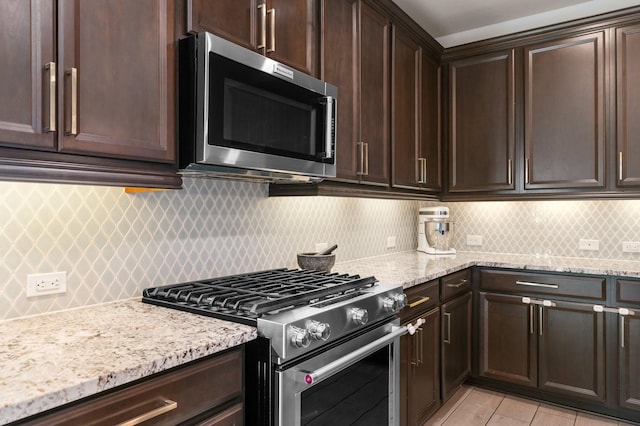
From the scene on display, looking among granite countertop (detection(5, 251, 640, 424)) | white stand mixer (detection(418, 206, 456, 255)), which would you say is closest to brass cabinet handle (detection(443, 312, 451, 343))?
white stand mixer (detection(418, 206, 456, 255))

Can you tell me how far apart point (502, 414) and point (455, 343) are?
0.50 m

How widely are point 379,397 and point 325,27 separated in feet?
5.77

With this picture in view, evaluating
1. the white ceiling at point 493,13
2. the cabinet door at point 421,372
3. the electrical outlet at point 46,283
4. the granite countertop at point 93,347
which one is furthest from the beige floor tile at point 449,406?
the white ceiling at point 493,13

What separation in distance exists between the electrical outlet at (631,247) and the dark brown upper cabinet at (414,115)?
1336 millimetres

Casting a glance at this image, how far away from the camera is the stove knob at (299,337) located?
1347 millimetres

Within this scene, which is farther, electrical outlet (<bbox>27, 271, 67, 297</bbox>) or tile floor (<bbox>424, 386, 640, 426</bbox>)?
tile floor (<bbox>424, 386, 640, 426</bbox>)

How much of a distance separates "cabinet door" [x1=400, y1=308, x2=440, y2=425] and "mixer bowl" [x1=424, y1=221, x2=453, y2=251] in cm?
90

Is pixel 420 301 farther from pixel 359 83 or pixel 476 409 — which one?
pixel 359 83

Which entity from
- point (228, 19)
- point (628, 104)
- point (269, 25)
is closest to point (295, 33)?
point (269, 25)

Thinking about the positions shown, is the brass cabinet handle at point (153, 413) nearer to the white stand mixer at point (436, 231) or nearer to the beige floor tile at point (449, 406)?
the beige floor tile at point (449, 406)

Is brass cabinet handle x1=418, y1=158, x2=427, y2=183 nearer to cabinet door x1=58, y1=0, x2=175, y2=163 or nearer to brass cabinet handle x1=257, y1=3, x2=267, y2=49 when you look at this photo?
brass cabinet handle x1=257, y1=3, x2=267, y2=49

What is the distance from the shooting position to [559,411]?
2.83 m

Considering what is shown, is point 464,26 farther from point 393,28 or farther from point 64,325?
point 64,325

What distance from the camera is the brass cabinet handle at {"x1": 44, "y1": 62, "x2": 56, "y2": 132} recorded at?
113cm
